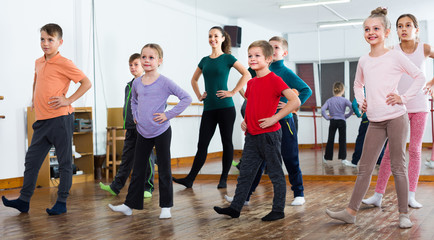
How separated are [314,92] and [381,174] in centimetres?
178

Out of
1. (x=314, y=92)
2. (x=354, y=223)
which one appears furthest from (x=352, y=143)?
(x=354, y=223)

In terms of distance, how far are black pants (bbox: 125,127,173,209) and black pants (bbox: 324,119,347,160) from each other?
232 centimetres

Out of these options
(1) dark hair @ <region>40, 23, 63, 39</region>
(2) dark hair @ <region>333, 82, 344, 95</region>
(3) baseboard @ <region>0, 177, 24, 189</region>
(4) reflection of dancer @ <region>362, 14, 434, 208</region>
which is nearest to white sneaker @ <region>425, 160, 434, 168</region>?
(2) dark hair @ <region>333, 82, 344, 95</region>

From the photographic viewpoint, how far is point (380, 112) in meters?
2.87

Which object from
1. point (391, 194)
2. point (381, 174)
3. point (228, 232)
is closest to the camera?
point (228, 232)

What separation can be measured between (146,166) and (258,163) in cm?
71

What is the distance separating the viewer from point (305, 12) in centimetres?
530

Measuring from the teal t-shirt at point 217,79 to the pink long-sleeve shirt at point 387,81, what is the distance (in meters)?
1.87

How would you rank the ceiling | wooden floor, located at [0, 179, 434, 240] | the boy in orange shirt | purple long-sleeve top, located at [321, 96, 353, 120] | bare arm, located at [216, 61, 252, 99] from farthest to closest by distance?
purple long-sleeve top, located at [321, 96, 353, 120], the ceiling, bare arm, located at [216, 61, 252, 99], the boy in orange shirt, wooden floor, located at [0, 179, 434, 240]

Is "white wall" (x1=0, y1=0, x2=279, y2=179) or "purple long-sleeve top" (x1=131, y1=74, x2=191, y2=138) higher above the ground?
"white wall" (x1=0, y1=0, x2=279, y2=179)

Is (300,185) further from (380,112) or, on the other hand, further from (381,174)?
(380,112)

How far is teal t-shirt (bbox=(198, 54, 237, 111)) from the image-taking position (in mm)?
4605

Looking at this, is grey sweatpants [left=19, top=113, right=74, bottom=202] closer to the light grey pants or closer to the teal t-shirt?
the teal t-shirt

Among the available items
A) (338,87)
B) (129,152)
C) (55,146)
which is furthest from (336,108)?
(55,146)
